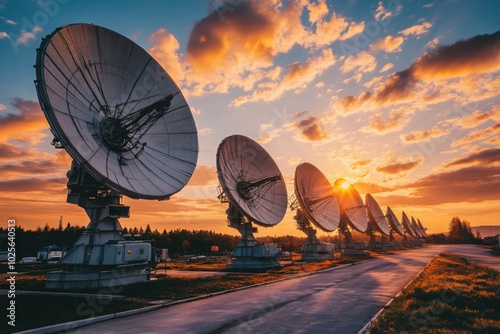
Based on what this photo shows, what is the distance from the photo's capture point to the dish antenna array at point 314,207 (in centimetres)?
5121

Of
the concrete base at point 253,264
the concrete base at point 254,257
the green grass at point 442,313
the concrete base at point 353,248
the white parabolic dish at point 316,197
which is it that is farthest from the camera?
the concrete base at point 353,248


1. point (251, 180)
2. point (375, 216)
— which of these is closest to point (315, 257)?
point (251, 180)

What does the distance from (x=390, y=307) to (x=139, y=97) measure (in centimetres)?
2398

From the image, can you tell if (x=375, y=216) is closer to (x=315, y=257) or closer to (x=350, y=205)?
(x=350, y=205)

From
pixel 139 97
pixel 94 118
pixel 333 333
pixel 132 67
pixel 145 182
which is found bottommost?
pixel 333 333

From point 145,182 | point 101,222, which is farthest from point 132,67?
point 101,222

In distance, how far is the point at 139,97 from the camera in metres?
27.5

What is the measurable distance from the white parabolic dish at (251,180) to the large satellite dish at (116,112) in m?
8.39

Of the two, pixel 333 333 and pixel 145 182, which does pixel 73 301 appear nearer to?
Answer: pixel 145 182

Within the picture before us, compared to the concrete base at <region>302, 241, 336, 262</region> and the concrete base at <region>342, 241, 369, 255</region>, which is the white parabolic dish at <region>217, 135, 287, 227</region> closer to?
the concrete base at <region>302, 241, 336, 262</region>

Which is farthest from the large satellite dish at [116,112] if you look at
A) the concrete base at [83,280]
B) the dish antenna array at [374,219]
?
the dish antenna array at [374,219]

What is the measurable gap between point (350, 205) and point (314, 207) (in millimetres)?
20477

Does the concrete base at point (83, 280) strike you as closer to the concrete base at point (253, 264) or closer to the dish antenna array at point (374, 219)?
the concrete base at point (253, 264)

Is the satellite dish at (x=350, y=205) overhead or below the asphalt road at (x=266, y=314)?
overhead
